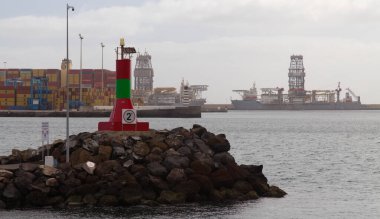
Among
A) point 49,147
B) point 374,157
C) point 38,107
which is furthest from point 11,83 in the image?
point 49,147

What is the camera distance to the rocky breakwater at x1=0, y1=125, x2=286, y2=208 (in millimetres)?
25281

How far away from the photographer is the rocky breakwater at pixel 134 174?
2528 cm

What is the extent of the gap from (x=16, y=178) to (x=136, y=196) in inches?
169

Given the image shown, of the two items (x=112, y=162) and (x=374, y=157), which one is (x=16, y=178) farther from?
(x=374, y=157)

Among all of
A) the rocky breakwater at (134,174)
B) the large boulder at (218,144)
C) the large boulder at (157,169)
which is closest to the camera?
the rocky breakwater at (134,174)

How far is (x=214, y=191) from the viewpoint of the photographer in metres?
26.9

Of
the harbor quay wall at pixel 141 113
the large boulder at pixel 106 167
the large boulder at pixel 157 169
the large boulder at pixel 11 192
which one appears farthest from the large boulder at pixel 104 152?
the harbor quay wall at pixel 141 113

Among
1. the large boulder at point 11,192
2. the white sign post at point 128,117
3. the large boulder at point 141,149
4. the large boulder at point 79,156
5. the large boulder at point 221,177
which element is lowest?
the large boulder at point 11,192

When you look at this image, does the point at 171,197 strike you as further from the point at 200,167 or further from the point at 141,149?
the point at 141,149

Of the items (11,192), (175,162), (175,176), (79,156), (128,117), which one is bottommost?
(11,192)

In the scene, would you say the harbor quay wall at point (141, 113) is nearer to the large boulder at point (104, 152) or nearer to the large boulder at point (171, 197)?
the large boulder at point (104, 152)

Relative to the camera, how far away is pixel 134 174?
85.8ft

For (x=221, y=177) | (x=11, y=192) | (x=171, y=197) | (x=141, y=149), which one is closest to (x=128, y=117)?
(x=141, y=149)

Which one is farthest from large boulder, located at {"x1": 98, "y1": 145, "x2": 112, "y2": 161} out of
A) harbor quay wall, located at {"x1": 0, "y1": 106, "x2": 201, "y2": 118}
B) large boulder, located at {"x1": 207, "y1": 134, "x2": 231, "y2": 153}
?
harbor quay wall, located at {"x1": 0, "y1": 106, "x2": 201, "y2": 118}
